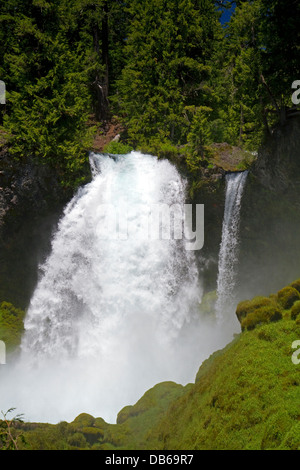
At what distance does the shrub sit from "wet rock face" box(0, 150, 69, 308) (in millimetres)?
13533

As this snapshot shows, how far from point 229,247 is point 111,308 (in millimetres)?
7739

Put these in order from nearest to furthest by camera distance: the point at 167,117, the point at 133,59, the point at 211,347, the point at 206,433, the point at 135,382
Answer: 1. the point at 206,433
2. the point at 135,382
3. the point at 211,347
4. the point at 167,117
5. the point at 133,59

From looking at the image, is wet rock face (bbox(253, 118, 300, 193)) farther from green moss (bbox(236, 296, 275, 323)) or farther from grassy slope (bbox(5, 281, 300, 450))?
green moss (bbox(236, 296, 275, 323))

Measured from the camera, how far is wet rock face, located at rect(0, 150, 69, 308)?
1888cm

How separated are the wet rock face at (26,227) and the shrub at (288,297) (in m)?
13.5

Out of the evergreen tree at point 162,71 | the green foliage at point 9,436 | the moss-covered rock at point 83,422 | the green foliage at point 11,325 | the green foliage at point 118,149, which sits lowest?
the moss-covered rock at point 83,422

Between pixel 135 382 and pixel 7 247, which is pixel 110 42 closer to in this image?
pixel 7 247

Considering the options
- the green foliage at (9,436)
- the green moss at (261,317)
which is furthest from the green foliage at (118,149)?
the green foliage at (9,436)

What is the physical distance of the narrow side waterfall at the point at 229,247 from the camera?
18695mm

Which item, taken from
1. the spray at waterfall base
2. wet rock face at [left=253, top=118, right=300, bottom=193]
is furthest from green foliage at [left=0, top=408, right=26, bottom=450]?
wet rock face at [left=253, top=118, right=300, bottom=193]

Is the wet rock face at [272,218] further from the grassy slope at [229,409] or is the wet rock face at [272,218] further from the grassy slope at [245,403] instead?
the grassy slope at [245,403]
